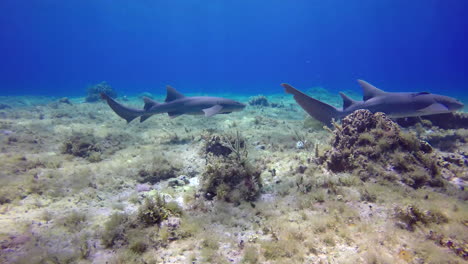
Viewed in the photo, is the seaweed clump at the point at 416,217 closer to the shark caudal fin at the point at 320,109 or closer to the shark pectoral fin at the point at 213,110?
the shark caudal fin at the point at 320,109

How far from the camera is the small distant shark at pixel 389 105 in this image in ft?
24.2

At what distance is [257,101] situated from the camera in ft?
68.2

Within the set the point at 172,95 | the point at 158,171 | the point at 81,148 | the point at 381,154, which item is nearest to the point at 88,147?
the point at 81,148

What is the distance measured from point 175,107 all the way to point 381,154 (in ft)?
26.6

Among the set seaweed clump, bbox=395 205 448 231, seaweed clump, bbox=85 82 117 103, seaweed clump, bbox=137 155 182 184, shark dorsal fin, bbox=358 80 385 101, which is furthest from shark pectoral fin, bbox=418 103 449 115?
seaweed clump, bbox=85 82 117 103

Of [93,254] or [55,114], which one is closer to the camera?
[93,254]

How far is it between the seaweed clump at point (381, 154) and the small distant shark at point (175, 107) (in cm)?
555

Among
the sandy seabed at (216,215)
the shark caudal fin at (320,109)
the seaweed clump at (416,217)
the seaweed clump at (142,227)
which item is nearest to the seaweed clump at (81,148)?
the sandy seabed at (216,215)

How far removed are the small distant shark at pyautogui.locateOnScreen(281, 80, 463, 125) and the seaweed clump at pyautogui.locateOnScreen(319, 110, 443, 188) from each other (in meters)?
1.66

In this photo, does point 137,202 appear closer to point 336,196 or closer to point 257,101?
point 336,196

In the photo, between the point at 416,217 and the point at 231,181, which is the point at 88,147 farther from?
the point at 416,217

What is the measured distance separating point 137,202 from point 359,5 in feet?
602

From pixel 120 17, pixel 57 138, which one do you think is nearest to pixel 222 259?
pixel 57 138

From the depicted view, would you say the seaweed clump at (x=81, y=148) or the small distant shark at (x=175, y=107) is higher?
the small distant shark at (x=175, y=107)
